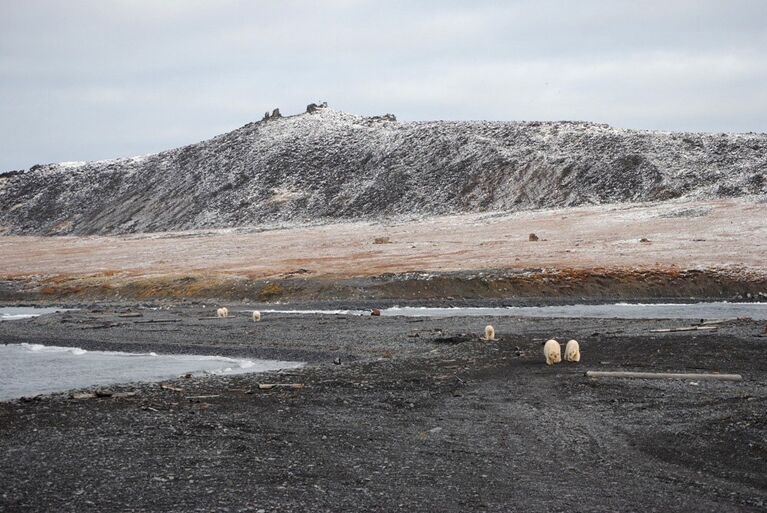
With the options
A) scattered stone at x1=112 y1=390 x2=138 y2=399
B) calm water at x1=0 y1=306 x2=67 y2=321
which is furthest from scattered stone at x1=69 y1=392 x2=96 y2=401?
calm water at x1=0 y1=306 x2=67 y2=321

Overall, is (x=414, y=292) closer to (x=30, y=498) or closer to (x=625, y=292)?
(x=625, y=292)

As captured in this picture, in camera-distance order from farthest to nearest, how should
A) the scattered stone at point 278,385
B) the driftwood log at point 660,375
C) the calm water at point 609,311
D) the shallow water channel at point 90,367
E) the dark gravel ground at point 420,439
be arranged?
1. the calm water at point 609,311
2. the shallow water channel at point 90,367
3. the scattered stone at point 278,385
4. the driftwood log at point 660,375
5. the dark gravel ground at point 420,439

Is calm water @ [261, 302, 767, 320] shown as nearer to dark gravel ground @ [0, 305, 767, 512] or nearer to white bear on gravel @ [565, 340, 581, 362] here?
Result: dark gravel ground @ [0, 305, 767, 512]

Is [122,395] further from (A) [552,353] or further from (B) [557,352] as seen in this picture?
(B) [557,352]

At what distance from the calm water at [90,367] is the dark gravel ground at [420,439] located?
227 cm

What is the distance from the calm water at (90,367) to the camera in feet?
77.4

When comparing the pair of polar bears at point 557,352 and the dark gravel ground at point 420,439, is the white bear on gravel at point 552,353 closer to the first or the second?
the pair of polar bears at point 557,352

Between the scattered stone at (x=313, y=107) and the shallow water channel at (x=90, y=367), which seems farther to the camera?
the scattered stone at (x=313, y=107)

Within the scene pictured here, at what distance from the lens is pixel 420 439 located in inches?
618

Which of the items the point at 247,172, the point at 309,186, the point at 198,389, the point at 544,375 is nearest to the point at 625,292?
the point at 544,375

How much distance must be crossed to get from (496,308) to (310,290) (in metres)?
12.2

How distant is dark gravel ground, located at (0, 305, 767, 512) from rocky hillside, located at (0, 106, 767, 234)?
76.3 m

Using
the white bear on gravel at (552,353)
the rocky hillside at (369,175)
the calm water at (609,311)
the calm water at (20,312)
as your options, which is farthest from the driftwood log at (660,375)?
the rocky hillside at (369,175)

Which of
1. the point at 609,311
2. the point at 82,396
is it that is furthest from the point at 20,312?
the point at 82,396
